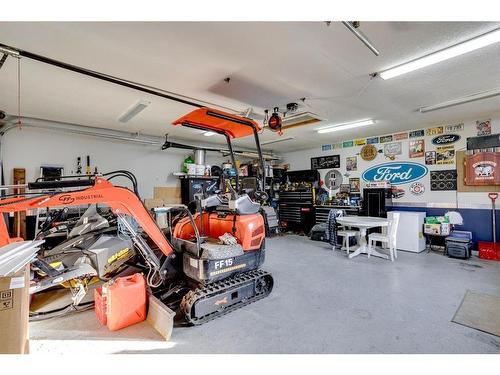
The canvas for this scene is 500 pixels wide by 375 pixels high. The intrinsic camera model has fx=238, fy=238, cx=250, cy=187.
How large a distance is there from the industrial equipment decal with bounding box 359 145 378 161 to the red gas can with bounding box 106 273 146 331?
20.6 ft

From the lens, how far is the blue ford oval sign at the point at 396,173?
18.8ft

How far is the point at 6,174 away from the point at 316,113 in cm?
588

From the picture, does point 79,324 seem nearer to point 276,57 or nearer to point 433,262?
point 276,57

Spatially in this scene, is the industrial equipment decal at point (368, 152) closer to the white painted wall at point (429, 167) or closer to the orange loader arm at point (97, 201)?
the white painted wall at point (429, 167)

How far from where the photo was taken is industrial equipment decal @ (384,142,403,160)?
6.01 m

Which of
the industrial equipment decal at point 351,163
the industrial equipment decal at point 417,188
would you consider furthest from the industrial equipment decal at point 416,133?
the industrial equipment decal at point 351,163

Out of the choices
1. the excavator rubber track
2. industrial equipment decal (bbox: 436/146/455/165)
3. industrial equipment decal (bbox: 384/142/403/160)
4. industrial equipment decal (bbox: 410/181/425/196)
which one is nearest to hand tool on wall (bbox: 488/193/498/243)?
industrial equipment decal (bbox: 436/146/455/165)

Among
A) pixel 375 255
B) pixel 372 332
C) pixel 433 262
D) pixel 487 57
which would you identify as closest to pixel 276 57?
pixel 487 57

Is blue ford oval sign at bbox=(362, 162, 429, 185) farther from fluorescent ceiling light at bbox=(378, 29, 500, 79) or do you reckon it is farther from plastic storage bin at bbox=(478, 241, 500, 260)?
fluorescent ceiling light at bbox=(378, 29, 500, 79)

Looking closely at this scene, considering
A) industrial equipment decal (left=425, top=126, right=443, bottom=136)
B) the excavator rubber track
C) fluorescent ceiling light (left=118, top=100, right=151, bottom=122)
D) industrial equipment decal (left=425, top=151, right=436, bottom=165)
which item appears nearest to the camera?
the excavator rubber track

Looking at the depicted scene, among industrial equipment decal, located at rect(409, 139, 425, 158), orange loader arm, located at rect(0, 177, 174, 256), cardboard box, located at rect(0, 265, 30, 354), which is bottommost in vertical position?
cardboard box, located at rect(0, 265, 30, 354)

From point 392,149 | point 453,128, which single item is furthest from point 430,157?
point 392,149

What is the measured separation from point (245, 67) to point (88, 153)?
4.40 meters

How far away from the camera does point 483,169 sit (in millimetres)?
4852
